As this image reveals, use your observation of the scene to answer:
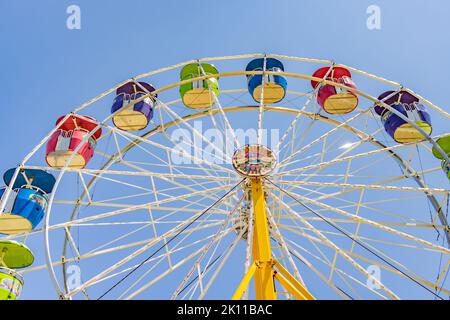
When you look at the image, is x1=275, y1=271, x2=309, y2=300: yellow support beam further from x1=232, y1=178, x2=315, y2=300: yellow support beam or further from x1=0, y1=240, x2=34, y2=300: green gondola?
x1=0, y1=240, x2=34, y2=300: green gondola

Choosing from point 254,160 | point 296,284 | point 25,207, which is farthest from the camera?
point 25,207

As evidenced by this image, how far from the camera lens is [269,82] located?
41.2 feet

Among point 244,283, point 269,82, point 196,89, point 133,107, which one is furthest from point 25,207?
point 269,82

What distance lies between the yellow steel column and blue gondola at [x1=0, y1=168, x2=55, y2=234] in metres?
5.44

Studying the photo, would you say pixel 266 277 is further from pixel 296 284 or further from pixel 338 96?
pixel 338 96

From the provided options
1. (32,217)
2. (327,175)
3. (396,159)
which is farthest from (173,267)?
(396,159)

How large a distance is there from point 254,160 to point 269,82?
162 inches

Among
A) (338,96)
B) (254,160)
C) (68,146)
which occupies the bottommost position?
(254,160)

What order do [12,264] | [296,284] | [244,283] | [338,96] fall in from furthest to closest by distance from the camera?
[338,96] → [12,264] → [296,284] → [244,283]

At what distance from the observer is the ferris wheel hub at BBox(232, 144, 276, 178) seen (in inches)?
357

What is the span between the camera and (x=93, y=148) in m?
11.9

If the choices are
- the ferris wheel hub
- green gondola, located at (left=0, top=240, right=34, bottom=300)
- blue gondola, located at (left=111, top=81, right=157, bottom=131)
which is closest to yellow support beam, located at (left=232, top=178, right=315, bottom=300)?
the ferris wheel hub
